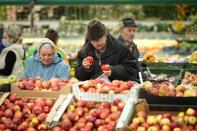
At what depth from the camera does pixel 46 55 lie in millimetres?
6043

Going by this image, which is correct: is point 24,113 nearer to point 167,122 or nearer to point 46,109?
point 46,109

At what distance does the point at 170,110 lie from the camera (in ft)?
14.7

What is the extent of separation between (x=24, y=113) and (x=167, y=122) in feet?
4.21

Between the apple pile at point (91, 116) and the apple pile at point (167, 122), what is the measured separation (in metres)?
0.18

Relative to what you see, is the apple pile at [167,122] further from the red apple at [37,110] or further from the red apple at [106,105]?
the red apple at [37,110]

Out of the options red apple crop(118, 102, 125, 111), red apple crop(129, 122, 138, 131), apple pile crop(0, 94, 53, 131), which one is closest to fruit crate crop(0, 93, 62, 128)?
apple pile crop(0, 94, 53, 131)

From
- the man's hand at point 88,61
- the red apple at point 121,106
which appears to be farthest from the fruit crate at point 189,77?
the red apple at point 121,106

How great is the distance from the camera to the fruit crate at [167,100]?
14.5 feet

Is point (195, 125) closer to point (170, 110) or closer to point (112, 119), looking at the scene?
point (170, 110)

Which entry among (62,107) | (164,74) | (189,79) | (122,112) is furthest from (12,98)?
(164,74)

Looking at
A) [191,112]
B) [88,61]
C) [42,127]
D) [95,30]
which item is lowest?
[42,127]

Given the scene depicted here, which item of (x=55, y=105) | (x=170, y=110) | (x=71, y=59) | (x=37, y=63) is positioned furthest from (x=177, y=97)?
(x=71, y=59)

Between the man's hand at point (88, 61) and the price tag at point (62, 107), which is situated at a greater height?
the man's hand at point (88, 61)

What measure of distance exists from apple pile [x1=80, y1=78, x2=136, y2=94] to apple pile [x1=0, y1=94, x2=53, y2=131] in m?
0.36
